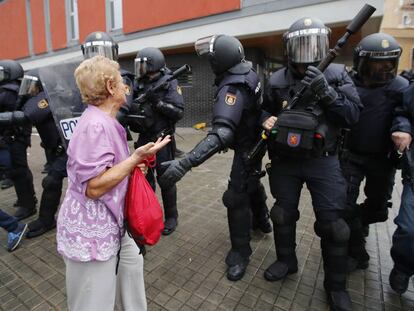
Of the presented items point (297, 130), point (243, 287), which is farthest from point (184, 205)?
point (297, 130)

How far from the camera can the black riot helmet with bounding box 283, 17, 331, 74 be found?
2.06m

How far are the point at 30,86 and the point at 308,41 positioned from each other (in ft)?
9.69

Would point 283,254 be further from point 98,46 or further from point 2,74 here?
point 2,74

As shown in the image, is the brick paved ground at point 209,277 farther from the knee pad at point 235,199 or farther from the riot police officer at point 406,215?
the knee pad at point 235,199

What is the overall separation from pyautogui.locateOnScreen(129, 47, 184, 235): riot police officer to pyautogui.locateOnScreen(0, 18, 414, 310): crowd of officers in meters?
0.28

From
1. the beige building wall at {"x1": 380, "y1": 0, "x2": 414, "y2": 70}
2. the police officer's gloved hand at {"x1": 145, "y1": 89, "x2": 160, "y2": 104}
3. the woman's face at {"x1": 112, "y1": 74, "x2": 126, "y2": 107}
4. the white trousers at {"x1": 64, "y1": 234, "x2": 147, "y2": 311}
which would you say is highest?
the beige building wall at {"x1": 380, "y1": 0, "x2": 414, "y2": 70}

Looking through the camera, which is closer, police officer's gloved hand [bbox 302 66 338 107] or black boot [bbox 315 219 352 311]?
police officer's gloved hand [bbox 302 66 338 107]

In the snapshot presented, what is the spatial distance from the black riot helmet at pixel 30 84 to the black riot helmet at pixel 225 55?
6.87ft

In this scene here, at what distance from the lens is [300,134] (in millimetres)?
2006

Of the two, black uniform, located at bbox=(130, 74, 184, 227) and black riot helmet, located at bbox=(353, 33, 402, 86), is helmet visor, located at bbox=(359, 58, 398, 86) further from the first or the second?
black uniform, located at bbox=(130, 74, 184, 227)

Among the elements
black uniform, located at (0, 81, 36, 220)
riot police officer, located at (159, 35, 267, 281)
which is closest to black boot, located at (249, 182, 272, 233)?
riot police officer, located at (159, 35, 267, 281)

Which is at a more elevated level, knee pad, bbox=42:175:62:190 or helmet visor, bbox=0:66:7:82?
helmet visor, bbox=0:66:7:82

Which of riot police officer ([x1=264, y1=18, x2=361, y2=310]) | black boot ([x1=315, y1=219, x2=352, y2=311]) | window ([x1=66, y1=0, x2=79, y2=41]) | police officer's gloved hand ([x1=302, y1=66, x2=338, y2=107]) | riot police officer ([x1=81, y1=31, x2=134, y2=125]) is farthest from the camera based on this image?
Result: window ([x1=66, y1=0, x2=79, y2=41])

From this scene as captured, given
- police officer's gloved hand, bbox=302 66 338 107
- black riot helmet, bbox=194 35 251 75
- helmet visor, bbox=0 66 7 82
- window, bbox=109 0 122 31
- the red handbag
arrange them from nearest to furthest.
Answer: the red handbag < police officer's gloved hand, bbox=302 66 338 107 < black riot helmet, bbox=194 35 251 75 < helmet visor, bbox=0 66 7 82 < window, bbox=109 0 122 31
